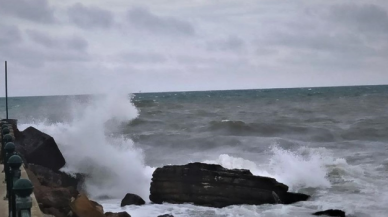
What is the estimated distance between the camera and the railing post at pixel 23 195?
3947 millimetres

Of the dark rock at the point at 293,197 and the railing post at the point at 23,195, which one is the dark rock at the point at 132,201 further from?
the railing post at the point at 23,195

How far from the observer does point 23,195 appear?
13.1ft

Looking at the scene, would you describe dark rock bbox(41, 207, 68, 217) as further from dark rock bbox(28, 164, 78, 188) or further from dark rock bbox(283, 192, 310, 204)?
dark rock bbox(283, 192, 310, 204)

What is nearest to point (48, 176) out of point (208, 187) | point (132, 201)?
point (132, 201)

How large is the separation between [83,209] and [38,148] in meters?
5.27

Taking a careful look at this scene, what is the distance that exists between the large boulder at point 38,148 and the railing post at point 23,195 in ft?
28.9

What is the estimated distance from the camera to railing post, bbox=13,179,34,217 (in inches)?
155

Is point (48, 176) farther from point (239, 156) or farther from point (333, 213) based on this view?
point (239, 156)

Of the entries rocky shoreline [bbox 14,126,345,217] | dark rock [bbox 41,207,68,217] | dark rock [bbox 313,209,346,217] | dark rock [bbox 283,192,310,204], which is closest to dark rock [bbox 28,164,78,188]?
rocky shoreline [bbox 14,126,345,217]

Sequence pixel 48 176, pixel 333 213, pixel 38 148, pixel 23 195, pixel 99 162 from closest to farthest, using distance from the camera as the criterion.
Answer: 1. pixel 23 195
2. pixel 333 213
3. pixel 48 176
4. pixel 38 148
5. pixel 99 162

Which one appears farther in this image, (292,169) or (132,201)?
(292,169)

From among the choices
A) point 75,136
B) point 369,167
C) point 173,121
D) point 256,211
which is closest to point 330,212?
point 256,211

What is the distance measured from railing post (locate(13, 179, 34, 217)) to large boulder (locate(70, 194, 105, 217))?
395 centimetres

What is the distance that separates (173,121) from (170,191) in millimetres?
26114
